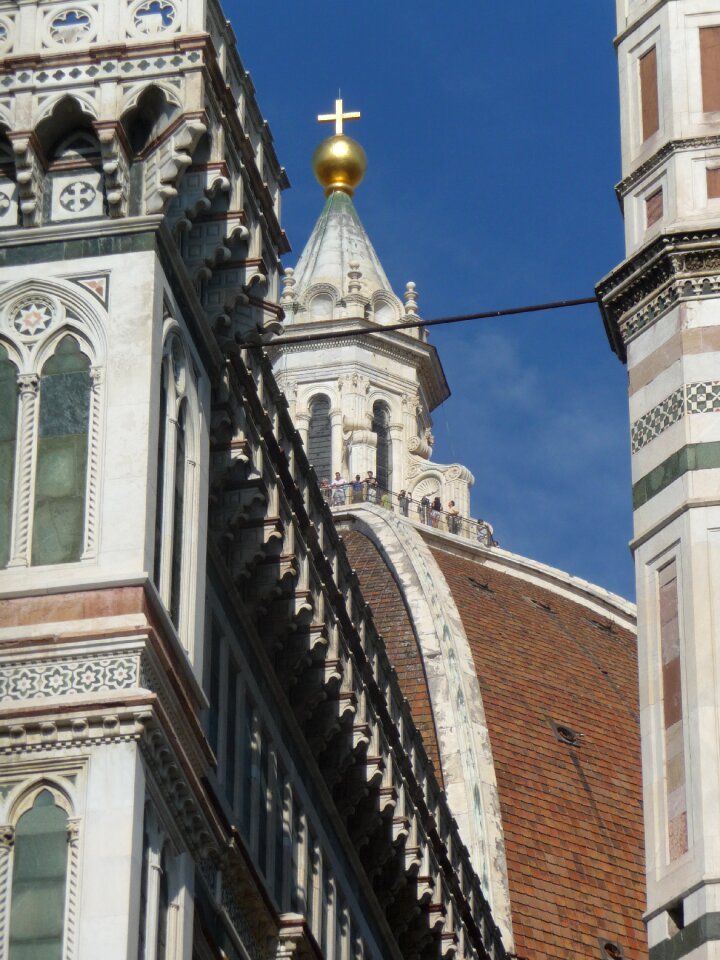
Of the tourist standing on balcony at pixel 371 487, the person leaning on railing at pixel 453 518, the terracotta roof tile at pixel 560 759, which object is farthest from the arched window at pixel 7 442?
the person leaning on railing at pixel 453 518

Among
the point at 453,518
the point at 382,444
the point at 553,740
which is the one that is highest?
the point at 453,518

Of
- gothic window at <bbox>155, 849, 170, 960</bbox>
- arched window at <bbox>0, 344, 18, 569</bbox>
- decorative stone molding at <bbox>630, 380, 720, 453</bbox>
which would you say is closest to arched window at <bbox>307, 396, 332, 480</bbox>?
arched window at <bbox>0, 344, 18, 569</bbox>

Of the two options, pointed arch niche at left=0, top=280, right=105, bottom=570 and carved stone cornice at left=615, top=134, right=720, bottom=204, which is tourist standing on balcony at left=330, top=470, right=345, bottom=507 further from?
carved stone cornice at left=615, top=134, right=720, bottom=204

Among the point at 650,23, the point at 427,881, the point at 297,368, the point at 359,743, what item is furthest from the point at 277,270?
the point at 297,368

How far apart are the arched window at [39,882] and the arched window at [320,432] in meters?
62.9

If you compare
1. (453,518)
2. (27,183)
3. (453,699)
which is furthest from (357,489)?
(27,183)

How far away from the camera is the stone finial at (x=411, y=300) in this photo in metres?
82.9

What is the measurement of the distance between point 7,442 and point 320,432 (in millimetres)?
61907

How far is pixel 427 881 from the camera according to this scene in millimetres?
29078

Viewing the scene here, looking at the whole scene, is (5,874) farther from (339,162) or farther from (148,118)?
(339,162)

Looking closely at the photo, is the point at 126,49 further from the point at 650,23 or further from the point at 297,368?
the point at 297,368

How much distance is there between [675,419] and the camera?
1755cm

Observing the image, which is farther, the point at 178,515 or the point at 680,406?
the point at 178,515

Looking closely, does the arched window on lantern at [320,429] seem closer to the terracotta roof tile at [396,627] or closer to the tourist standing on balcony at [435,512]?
the terracotta roof tile at [396,627]
